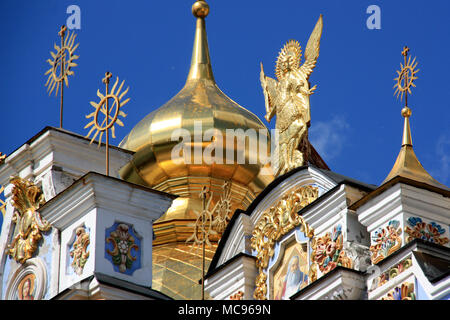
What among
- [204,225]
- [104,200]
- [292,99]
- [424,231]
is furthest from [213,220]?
[424,231]

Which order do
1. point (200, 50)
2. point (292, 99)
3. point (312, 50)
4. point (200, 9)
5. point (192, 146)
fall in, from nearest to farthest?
point (292, 99) < point (312, 50) < point (192, 146) < point (200, 50) < point (200, 9)

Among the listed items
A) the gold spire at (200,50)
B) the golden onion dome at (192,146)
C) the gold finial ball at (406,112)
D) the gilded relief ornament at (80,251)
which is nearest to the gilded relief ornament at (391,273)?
the gold finial ball at (406,112)

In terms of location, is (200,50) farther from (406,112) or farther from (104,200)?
(104,200)

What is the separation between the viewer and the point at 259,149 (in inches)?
1042

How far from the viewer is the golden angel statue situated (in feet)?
69.4

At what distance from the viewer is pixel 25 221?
67.2 ft

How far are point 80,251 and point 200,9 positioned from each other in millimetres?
10105

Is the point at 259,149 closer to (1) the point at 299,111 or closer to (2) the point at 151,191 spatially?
(1) the point at 299,111

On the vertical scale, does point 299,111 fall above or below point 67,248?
above

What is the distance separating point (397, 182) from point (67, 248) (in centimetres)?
333

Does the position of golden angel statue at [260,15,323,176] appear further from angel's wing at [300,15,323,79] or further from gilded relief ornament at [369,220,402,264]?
gilded relief ornament at [369,220,402,264]

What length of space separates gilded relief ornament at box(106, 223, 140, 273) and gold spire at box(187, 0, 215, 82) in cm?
903

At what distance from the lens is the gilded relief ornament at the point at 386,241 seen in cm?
1881
